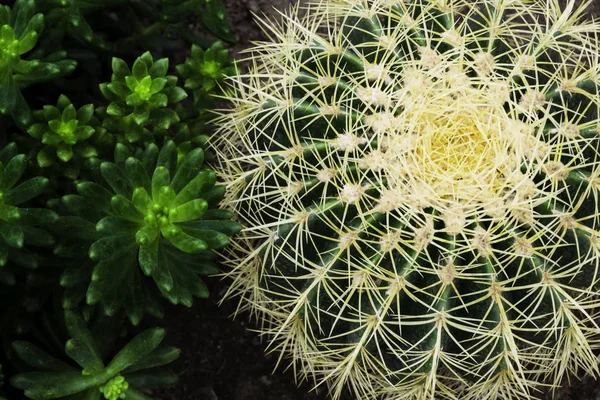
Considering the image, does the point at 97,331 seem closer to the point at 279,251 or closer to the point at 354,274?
the point at 279,251

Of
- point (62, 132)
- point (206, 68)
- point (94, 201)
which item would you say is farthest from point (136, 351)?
point (206, 68)

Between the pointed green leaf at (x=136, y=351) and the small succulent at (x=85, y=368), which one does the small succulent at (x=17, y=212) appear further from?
the pointed green leaf at (x=136, y=351)

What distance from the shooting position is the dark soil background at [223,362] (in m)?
3.31

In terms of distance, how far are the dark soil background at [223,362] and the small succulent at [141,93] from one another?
1014 mm

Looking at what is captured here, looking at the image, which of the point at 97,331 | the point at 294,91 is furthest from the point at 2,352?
the point at 294,91

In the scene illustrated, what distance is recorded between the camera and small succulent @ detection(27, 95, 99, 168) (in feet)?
8.13

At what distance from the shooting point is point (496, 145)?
2117 millimetres

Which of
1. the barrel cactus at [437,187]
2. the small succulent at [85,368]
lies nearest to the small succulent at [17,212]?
the small succulent at [85,368]

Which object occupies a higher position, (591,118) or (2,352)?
(591,118)

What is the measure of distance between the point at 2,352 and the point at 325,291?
53.3 inches

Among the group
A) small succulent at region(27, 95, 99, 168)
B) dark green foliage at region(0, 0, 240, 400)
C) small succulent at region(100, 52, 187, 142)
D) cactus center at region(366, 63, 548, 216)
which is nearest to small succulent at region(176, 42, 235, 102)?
dark green foliage at region(0, 0, 240, 400)

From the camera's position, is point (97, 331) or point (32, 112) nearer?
point (32, 112)

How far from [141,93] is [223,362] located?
1.39 metres

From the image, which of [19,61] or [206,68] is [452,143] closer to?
[206,68]
